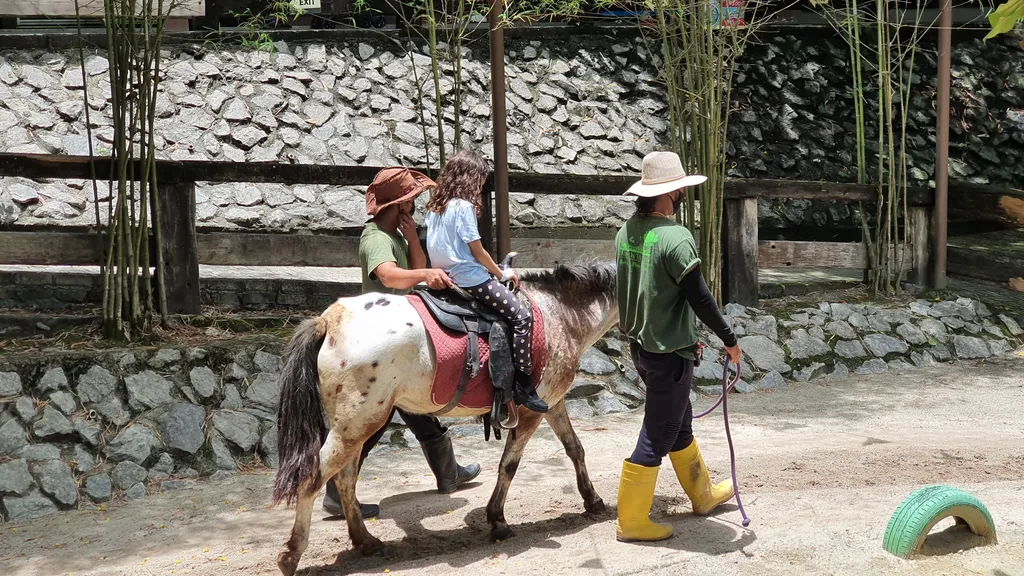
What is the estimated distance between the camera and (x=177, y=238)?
5863mm

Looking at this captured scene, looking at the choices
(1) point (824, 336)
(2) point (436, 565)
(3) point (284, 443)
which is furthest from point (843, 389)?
(3) point (284, 443)

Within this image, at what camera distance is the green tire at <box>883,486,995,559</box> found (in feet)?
11.2

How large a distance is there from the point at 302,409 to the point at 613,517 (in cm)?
145

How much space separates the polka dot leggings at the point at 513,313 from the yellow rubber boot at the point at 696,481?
2.41ft

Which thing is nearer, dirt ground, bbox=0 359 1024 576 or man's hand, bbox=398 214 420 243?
dirt ground, bbox=0 359 1024 576

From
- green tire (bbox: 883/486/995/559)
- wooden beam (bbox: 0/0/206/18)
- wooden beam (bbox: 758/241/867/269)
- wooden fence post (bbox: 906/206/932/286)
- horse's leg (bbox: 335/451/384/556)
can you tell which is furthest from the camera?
wooden beam (bbox: 0/0/206/18)

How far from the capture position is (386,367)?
367 cm

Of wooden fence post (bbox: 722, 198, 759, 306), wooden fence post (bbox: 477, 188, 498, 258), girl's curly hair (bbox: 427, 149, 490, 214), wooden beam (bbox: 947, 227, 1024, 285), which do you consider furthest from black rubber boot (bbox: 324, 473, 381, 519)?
wooden beam (bbox: 947, 227, 1024, 285)

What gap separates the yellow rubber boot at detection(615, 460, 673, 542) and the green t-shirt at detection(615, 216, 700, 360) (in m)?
0.48

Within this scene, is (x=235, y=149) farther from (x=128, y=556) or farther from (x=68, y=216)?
(x=128, y=556)

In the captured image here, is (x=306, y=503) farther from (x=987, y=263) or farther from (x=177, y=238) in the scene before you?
(x=987, y=263)

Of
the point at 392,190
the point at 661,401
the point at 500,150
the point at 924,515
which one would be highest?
the point at 500,150

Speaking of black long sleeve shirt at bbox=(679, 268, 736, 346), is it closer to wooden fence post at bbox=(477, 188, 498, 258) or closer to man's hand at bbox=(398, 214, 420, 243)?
man's hand at bbox=(398, 214, 420, 243)

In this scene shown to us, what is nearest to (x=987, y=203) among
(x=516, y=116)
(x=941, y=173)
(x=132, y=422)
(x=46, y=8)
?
(x=941, y=173)
